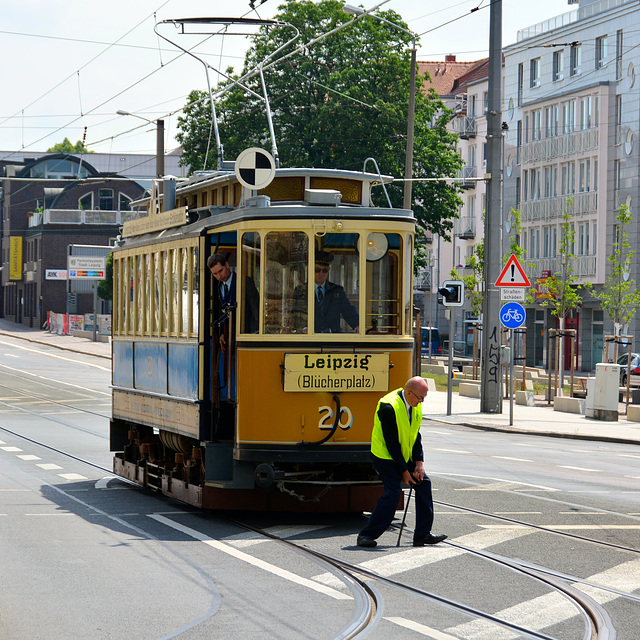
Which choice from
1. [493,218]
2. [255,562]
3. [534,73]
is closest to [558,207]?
[534,73]

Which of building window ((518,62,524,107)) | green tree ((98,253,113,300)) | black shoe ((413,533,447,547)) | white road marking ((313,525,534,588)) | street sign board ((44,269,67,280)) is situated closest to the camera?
white road marking ((313,525,534,588))

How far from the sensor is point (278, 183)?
12594 mm

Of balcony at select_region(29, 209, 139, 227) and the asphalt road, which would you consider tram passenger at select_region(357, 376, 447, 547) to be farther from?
balcony at select_region(29, 209, 139, 227)

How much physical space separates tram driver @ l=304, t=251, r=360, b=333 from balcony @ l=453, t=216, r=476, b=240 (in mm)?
70183

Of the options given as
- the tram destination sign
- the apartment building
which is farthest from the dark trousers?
the apartment building

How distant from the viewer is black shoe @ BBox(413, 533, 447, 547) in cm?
1073

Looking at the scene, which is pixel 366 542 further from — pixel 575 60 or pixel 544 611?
pixel 575 60

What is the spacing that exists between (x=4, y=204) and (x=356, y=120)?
63.0 meters

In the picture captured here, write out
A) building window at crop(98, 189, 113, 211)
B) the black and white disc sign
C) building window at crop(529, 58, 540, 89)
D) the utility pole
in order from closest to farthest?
the black and white disc sign, the utility pole, building window at crop(529, 58, 540, 89), building window at crop(98, 189, 113, 211)

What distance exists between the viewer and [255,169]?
12.2 meters

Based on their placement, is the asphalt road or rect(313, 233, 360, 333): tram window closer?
the asphalt road

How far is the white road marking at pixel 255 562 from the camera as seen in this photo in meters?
8.73

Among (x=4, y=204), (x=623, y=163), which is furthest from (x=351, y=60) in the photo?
(x=4, y=204)

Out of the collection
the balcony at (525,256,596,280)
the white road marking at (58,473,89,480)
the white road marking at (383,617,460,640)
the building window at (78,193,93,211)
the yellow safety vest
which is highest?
the building window at (78,193,93,211)
